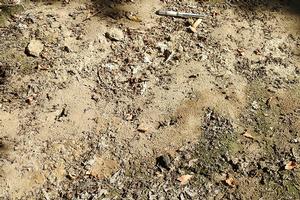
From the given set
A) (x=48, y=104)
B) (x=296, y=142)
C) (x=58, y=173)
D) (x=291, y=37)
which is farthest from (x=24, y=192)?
(x=291, y=37)

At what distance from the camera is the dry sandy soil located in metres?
3.84

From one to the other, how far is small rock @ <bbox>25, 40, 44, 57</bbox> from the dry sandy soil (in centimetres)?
1

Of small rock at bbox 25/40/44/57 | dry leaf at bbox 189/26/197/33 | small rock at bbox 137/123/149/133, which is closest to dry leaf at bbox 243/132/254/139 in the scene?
small rock at bbox 137/123/149/133

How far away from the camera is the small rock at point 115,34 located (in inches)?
193

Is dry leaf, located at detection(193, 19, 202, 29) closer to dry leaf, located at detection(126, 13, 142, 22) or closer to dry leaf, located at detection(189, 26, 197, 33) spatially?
dry leaf, located at detection(189, 26, 197, 33)

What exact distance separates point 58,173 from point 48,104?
0.78m

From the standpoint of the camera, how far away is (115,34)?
495cm

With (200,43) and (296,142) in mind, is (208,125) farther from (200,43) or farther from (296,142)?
(200,43)

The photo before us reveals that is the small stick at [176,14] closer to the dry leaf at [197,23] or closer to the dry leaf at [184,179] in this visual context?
the dry leaf at [197,23]

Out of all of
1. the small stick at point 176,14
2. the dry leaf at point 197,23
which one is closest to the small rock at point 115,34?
the small stick at point 176,14

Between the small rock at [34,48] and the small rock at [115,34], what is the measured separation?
2.31 feet

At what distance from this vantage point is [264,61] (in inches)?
190

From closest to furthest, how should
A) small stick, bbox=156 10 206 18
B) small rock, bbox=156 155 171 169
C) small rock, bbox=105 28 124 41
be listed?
small rock, bbox=156 155 171 169
small rock, bbox=105 28 124 41
small stick, bbox=156 10 206 18

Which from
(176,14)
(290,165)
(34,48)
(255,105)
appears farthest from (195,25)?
(290,165)
